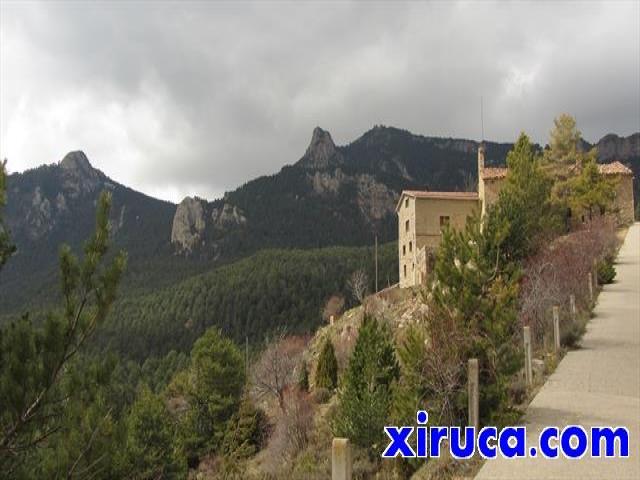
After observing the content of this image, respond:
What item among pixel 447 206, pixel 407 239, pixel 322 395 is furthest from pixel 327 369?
pixel 447 206

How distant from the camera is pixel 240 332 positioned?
88.8 metres

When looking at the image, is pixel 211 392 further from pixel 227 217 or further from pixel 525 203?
pixel 227 217

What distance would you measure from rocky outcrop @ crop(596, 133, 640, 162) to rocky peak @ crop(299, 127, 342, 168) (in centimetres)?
7224

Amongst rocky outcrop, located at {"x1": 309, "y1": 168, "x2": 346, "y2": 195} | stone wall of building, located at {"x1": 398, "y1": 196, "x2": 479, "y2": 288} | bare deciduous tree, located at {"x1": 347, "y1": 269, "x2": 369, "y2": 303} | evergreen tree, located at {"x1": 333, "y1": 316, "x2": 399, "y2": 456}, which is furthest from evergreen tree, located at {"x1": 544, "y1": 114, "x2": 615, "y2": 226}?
rocky outcrop, located at {"x1": 309, "y1": 168, "x2": 346, "y2": 195}

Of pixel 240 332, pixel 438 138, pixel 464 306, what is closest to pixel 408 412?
pixel 464 306

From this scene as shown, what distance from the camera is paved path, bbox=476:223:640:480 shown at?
7949mm

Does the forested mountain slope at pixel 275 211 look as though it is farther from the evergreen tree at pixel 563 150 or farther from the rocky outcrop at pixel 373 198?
the evergreen tree at pixel 563 150

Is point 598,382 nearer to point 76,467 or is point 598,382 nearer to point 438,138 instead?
point 76,467

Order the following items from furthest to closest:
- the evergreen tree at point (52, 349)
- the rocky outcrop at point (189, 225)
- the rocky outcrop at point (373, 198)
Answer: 1. the rocky outcrop at point (373, 198)
2. the rocky outcrop at point (189, 225)
3. the evergreen tree at point (52, 349)

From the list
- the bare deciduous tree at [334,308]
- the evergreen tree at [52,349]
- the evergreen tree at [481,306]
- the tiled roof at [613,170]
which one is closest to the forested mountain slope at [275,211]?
the bare deciduous tree at [334,308]

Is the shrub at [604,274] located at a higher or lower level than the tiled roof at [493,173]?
lower

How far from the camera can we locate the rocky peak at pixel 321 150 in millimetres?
178125

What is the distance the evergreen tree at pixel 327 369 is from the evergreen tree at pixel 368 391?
11841 mm

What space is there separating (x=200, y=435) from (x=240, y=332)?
60017 millimetres
